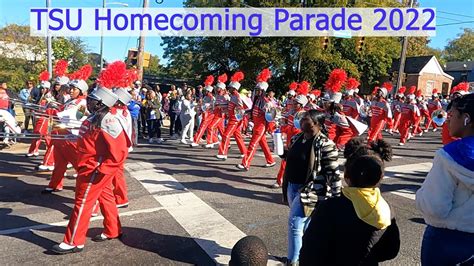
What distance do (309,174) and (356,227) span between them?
1613 millimetres

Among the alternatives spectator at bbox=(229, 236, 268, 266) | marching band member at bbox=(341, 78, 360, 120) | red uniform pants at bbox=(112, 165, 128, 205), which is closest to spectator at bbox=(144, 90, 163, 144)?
marching band member at bbox=(341, 78, 360, 120)

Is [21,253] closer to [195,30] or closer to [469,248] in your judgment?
[469,248]

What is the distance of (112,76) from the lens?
16.0 ft

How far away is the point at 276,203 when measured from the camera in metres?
6.59

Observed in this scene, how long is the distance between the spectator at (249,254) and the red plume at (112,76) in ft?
9.16

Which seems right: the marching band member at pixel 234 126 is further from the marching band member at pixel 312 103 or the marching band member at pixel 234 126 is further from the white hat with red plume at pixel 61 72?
the white hat with red plume at pixel 61 72

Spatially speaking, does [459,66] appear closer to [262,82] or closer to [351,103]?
[351,103]

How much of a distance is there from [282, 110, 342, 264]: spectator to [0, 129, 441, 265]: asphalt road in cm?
90

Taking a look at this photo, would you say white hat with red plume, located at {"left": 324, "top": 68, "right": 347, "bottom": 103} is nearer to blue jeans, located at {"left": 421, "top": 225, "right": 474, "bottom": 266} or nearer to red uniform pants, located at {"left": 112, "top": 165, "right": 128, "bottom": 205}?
red uniform pants, located at {"left": 112, "top": 165, "right": 128, "bottom": 205}

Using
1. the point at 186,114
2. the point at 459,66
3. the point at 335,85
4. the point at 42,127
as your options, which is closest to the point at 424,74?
the point at 459,66

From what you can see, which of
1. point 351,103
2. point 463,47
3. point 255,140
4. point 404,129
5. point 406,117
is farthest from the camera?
point 463,47

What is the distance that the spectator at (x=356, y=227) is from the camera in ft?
7.22

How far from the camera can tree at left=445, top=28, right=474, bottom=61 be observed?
85.6 meters

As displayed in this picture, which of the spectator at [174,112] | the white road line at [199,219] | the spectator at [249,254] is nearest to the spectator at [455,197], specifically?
the spectator at [249,254]
